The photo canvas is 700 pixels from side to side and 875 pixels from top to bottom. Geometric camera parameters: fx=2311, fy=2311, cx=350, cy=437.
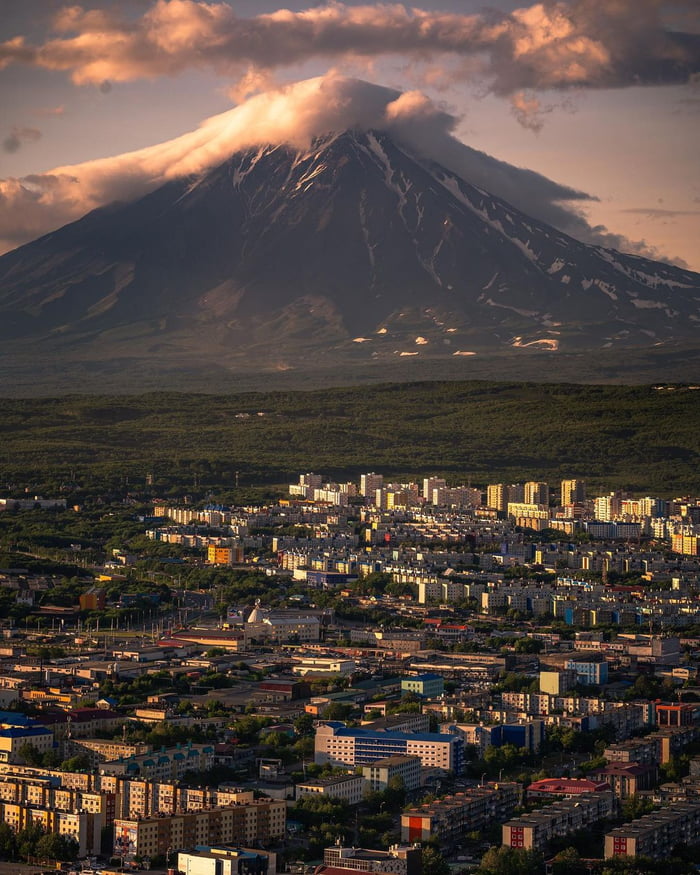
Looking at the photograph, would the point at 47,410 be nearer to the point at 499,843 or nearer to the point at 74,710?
the point at 74,710

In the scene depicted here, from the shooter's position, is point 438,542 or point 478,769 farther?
point 438,542

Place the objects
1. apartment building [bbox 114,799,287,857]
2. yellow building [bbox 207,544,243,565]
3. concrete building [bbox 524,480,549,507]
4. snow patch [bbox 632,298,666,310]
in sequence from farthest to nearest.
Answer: snow patch [bbox 632,298,666,310], concrete building [bbox 524,480,549,507], yellow building [bbox 207,544,243,565], apartment building [bbox 114,799,287,857]

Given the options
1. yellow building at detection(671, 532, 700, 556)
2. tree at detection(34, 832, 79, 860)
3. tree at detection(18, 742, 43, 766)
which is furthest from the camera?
yellow building at detection(671, 532, 700, 556)

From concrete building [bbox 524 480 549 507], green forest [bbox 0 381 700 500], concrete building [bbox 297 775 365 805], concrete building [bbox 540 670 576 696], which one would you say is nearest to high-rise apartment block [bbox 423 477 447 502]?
concrete building [bbox 524 480 549 507]

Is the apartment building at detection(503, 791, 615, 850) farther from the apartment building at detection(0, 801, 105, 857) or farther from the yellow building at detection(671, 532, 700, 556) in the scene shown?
the yellow building at detection(671, 532, 700, 556)

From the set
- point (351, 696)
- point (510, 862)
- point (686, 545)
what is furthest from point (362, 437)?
point (510, 862)

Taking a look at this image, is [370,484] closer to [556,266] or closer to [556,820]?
[556,820]

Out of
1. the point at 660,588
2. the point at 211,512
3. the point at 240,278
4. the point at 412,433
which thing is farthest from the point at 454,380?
the point at 660,588
